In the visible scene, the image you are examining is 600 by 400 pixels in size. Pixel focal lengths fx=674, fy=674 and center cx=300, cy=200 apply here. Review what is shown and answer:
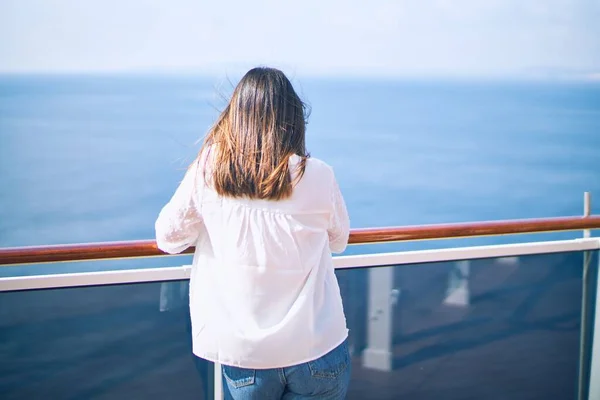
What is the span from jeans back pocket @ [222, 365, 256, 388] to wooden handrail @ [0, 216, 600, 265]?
0.25 metres

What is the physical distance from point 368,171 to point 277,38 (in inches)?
71.6

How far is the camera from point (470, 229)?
1.40 meters

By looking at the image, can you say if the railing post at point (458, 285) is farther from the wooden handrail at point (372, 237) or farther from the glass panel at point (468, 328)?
the wooden handrail at point (372, 237)

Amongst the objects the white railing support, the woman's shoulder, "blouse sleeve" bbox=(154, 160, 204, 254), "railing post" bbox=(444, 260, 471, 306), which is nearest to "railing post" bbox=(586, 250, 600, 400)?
the white railing support

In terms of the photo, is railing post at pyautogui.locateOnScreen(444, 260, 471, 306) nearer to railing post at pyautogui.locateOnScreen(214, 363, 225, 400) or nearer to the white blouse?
railing post at pyautogui.locateOnScreen(214, 363, 225, 400)

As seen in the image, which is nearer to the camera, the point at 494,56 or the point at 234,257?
the point at 234,257

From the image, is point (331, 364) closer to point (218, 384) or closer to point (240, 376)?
point (240, 376)

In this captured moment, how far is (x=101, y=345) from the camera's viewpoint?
1.31m

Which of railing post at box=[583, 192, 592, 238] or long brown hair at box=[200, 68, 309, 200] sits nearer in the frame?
long brown hair at box=[200, 68, 309, 200]

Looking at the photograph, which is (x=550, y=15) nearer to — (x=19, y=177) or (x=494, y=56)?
(x=494, y=56)

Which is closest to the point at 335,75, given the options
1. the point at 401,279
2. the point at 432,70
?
the point at 432,70

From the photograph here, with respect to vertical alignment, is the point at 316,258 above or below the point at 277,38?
below

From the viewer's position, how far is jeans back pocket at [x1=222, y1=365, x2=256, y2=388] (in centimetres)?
92

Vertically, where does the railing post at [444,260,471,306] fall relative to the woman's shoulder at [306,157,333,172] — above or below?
below
